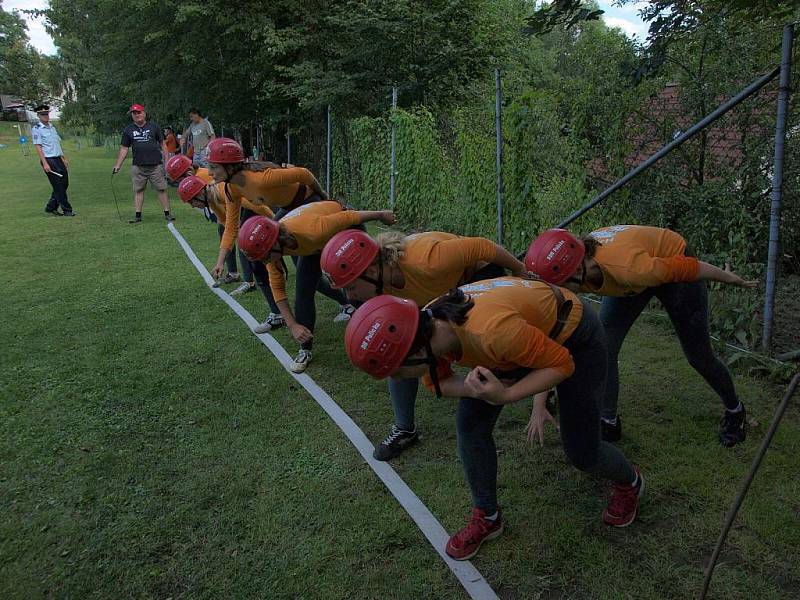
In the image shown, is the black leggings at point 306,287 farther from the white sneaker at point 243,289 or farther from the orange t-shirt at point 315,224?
the white sneaker at point 243,289

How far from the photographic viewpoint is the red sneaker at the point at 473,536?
291 centimetres

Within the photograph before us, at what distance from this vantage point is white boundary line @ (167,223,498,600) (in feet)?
9.10

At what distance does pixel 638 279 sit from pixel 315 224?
239 centimetres

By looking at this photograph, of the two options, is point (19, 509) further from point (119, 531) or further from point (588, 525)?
point (588, 525)

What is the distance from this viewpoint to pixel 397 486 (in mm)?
3490

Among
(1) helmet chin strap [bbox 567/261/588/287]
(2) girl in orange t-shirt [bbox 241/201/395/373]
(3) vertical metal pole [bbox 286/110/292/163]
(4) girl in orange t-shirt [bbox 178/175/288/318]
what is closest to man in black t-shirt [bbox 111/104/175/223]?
(3) vertical metal pole [bbox 286/110/292/163]

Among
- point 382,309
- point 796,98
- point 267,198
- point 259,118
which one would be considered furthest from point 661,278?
point 259,118

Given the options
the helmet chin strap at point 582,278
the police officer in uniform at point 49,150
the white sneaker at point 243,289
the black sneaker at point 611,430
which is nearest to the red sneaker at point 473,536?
the black sneaker at point 611,430

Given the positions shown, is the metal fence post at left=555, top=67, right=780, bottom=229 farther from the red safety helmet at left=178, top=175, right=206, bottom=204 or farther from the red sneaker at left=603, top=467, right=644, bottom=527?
the red safety helmet at left=178, top=175, right=206, bottom=204

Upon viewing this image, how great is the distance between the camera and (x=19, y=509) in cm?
340

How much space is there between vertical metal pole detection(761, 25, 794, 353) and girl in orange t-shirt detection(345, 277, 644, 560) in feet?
8.16

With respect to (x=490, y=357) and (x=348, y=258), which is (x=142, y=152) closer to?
(x=348, y=258)

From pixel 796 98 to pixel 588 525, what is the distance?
3.75 meters

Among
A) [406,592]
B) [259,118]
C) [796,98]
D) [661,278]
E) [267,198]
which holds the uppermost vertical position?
[259,118]
